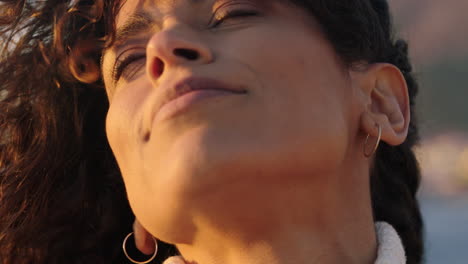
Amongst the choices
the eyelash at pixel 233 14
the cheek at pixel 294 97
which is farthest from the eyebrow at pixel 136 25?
the cheek at pixel 294 97

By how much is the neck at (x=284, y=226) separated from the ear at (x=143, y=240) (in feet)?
1.20

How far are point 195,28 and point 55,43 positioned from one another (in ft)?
2.44

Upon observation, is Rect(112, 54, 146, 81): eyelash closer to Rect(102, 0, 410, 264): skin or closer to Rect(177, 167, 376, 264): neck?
Rect(102, 0, 410, 264): skin

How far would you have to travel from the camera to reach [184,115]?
199 cm

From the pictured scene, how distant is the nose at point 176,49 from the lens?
2.07 metres

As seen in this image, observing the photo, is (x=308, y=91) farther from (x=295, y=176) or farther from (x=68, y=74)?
(x=68, y=74)

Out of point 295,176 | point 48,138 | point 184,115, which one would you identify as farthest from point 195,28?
point 48,138

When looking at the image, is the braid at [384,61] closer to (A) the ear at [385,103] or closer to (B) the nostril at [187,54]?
(A) the ear at [385,103]

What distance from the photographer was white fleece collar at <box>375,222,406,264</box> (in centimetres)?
230

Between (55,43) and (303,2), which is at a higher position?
(303,2)

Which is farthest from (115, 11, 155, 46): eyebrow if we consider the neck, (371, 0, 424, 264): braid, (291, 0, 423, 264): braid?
(371, 0, 424, 264): braid

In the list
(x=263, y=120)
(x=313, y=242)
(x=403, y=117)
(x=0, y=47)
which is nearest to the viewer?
(x=263, y=120)

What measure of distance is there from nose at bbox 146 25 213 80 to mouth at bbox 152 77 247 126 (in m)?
0.08

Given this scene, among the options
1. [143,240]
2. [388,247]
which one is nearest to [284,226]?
[388,247]
